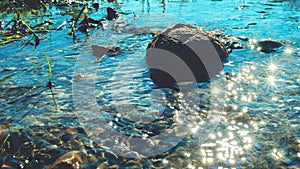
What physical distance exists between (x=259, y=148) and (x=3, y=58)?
436 cm

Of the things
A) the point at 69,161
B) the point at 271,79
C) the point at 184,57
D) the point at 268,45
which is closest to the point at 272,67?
the point at 271,79

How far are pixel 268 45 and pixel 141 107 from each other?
10.3 feet

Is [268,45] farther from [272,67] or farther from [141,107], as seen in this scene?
[141,107]

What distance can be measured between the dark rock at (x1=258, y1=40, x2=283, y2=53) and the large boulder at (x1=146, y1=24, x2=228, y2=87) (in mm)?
844

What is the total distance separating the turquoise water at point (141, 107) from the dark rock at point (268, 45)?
5.7 inches

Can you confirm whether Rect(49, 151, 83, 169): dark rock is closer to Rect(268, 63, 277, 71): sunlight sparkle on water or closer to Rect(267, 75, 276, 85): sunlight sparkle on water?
Rect(267, 75, 276, 85): sunlight sparkle on water

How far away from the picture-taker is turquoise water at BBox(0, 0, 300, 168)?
270cm

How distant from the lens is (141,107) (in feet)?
11.7

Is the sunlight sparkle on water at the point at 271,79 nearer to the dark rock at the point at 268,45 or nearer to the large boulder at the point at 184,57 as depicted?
the large boulder at the point at 184,57

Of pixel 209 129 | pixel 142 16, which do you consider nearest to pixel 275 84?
pixel 209 129

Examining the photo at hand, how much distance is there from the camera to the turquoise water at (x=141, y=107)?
106 inches

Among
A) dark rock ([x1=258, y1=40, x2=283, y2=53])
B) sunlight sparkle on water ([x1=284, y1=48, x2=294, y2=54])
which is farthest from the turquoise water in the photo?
dark rock ([x1=258, y1=40, x2=283, y2=53])

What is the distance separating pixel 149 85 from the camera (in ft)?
13.5

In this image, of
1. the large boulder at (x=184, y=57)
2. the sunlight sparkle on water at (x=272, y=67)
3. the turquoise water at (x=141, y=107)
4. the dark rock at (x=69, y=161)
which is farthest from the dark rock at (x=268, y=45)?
the dark rock at (x=69, y=161)
